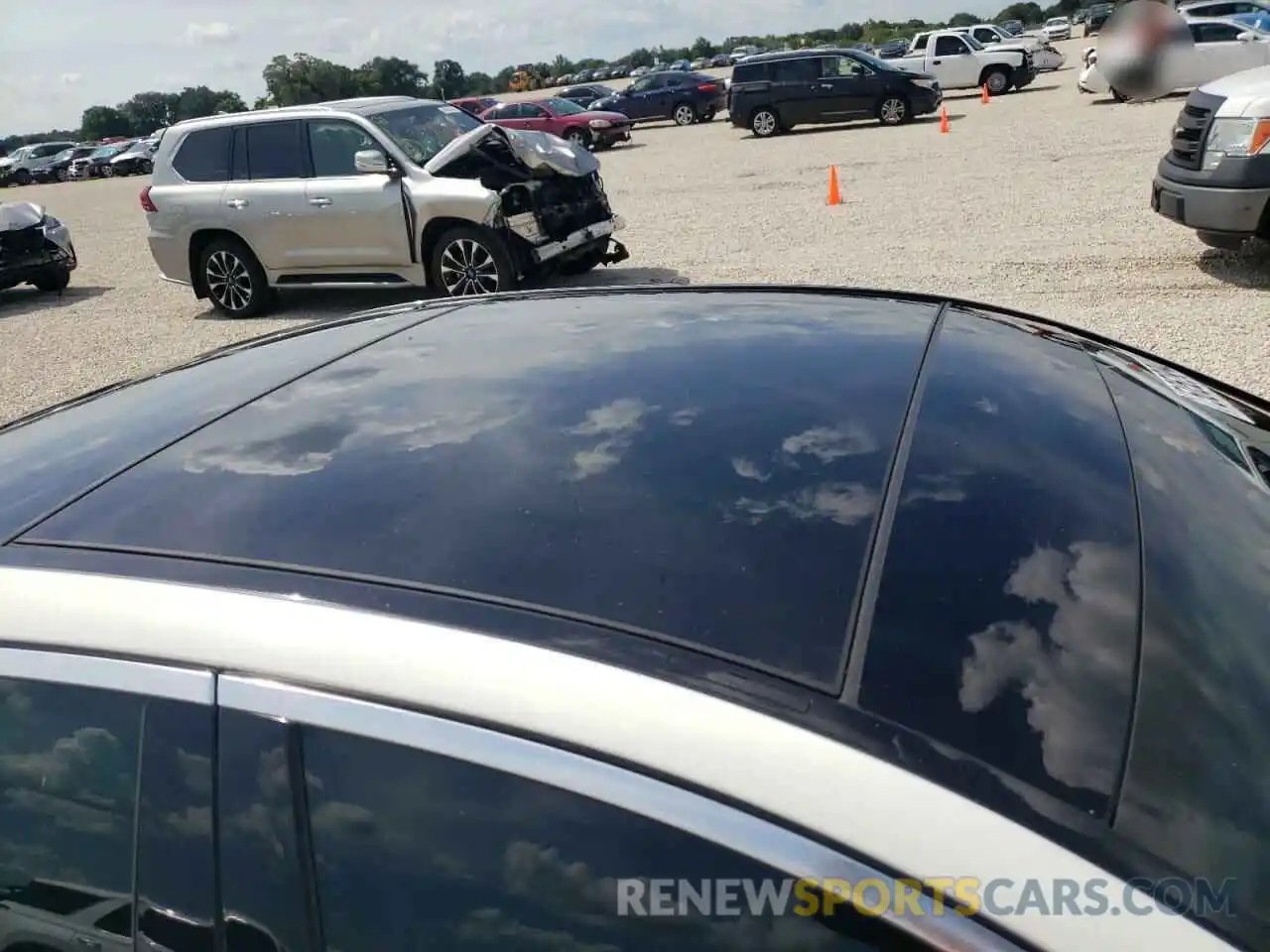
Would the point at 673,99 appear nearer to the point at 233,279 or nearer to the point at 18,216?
the point at 18,216

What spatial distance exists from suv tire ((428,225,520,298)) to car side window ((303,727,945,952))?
28.5ft

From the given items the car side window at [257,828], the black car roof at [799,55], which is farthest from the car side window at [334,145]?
the black car roof at [799,55]

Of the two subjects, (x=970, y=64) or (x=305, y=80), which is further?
(x=305, y=80)

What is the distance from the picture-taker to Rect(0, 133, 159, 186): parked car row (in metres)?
44.4

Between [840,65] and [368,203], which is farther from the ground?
[840,65]

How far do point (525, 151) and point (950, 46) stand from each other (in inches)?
944

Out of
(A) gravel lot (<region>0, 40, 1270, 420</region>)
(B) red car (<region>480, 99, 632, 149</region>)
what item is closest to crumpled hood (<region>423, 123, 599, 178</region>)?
(A) gravel lot (<region>0, 40, 1270, 420</region>)

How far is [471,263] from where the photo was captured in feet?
32.6

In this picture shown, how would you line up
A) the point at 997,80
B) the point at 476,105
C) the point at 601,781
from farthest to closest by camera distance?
the point at 476,105
the point at 997,80
the point at 601,781

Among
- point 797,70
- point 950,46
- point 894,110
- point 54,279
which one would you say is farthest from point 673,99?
point 54,279

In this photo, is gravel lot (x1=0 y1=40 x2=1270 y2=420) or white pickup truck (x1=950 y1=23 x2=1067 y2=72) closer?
gravel lot (x1=0 y1=40 x2=1270 y2=420)

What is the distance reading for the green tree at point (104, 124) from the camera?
87938mm

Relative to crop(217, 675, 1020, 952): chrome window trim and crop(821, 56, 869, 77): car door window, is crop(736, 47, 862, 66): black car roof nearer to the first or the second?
crop(821, 56, 869, 77): car door window

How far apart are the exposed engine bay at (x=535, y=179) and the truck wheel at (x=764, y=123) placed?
52.1ft
